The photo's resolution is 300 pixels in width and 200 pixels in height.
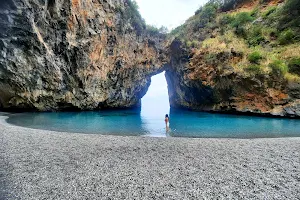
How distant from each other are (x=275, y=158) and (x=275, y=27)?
2642cm

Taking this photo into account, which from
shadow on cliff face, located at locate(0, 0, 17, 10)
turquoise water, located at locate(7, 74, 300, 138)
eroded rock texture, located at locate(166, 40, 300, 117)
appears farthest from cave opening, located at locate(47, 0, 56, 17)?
eroded rock texture, located at locate(166, 40, 300, 117)

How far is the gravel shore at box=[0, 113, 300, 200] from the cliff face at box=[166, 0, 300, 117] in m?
17.2

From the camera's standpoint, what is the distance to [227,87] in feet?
88.0

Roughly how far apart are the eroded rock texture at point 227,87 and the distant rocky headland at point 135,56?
0.36 feet

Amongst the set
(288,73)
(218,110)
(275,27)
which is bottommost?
(218,110)

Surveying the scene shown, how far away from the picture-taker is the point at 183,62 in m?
33.1

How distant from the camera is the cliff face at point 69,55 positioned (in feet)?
63.4

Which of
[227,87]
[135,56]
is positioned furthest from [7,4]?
[227,87]

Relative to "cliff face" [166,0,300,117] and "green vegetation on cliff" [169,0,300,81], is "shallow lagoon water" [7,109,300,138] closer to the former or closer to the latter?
"cliff face" [166,0,300,117]

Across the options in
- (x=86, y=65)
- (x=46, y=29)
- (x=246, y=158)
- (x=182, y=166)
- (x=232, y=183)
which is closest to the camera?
(x=232, y=183)

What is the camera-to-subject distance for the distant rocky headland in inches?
816

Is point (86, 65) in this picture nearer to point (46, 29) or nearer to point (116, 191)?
point (46, 29)

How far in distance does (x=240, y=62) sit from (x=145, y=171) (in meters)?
24.2

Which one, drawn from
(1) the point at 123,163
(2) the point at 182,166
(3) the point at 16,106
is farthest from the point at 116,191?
(3) the point at 16,106
